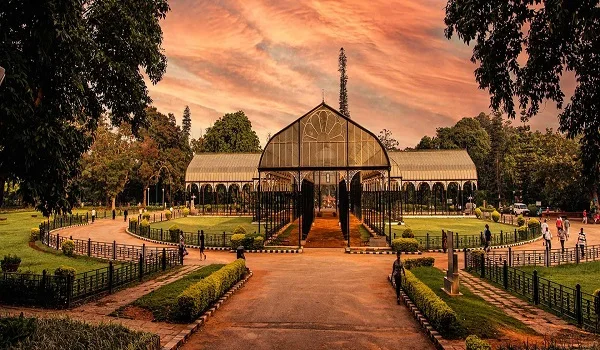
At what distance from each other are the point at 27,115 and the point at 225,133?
81549mm

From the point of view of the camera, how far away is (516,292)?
16641mm

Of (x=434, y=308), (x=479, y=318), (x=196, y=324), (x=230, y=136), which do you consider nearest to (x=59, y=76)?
(x=196, y=324)

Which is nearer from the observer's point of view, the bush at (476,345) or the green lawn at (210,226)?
the bush at (476,345)

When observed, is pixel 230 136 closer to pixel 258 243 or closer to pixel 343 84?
pixel 343 84

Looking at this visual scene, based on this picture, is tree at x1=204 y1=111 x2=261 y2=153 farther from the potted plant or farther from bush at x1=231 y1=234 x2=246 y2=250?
the potted plant

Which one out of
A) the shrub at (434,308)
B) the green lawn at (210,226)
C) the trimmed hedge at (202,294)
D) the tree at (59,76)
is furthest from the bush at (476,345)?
the green lawn at (210,226)

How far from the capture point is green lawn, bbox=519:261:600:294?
1776cm

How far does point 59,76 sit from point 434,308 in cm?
1315

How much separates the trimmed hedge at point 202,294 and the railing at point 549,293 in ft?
34.4

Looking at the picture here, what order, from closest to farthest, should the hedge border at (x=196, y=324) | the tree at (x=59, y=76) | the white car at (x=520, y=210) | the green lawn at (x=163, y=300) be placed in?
1. the hedge border at (x=196, y=324)
2. the tree at (x=59, y=76)
3. the green lawn at (x=163, y=300)
4. the white car at (x=520, y=210)

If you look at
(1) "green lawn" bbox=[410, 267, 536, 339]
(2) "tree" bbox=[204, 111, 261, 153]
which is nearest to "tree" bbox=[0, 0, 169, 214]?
(1) "green lawn" bbox=[410, 267, 536, 339]

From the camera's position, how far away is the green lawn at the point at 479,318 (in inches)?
452

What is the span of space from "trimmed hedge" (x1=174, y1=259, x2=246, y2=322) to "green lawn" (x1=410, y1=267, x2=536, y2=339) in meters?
7.26

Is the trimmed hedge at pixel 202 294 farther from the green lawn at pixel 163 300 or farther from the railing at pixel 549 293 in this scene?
the railing at pixel 549 293
